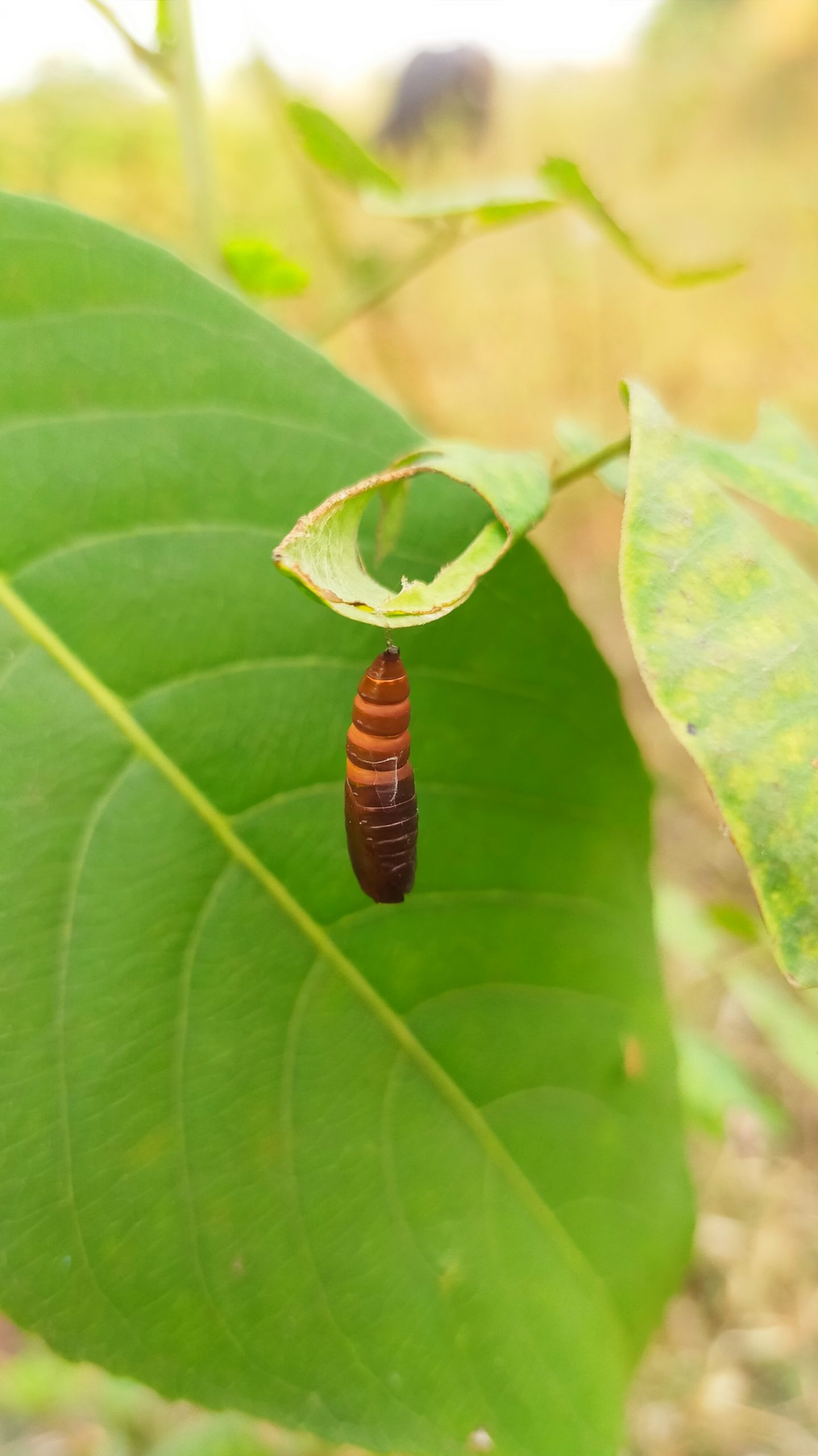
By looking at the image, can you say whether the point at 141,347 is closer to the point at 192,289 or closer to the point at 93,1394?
the point at 192,289

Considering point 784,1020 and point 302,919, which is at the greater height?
point 302,919

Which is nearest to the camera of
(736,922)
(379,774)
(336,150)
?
(379,774)

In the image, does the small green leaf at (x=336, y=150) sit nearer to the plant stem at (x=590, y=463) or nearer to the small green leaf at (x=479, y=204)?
the small green leaf at (x=479, y=204)

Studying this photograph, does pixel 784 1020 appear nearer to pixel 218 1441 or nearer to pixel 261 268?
pixel 218 1441

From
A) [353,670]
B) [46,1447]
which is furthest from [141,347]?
[46,1447]

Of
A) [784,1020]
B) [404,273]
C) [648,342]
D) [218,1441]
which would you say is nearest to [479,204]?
[404,273]
